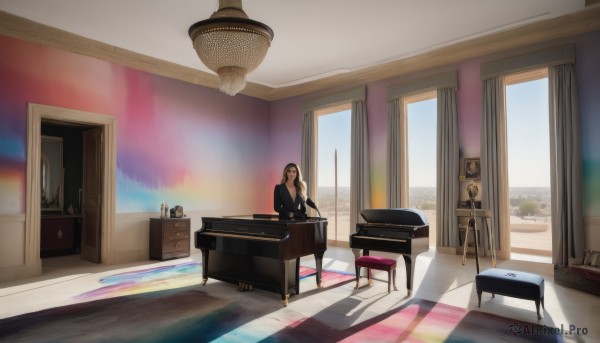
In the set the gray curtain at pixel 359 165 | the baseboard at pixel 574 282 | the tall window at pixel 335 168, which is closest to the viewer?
the baseboard at pixel 574 282

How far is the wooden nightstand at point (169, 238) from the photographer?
6.82 m

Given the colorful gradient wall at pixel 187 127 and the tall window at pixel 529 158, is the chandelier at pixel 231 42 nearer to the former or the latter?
the colorful gradient wall at pixel 187 127

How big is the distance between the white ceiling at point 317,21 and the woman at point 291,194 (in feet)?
7.21

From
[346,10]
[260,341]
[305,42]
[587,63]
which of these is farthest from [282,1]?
[587,63]

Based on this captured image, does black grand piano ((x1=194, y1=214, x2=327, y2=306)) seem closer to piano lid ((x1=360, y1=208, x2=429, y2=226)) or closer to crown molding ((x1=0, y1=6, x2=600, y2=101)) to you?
piano lid ((x1=360, y1=208, x2=429, y2=226))

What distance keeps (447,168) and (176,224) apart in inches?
196

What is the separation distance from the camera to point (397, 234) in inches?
189

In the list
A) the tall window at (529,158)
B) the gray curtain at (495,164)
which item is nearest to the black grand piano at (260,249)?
the gray curtain at (495,164)

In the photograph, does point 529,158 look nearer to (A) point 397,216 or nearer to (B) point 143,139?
(A) point 397,216

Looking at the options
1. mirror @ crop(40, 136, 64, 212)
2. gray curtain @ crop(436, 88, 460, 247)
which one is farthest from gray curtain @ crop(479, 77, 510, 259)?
mirror @ crop(40, 136, 64, 212)

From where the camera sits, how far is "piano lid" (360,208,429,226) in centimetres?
487

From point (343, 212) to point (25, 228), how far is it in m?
5.80

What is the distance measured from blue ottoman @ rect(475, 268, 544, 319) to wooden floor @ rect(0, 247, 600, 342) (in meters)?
0.22

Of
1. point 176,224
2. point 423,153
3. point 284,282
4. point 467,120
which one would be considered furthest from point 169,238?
point 467,120
